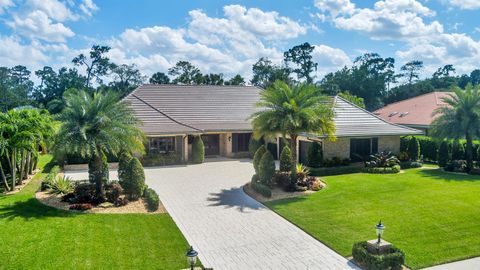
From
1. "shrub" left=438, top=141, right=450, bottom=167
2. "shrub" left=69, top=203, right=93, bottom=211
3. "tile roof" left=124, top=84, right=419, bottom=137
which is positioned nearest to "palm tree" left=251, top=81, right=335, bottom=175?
"tile roof" left=124, top=84, right=419, bottom=137

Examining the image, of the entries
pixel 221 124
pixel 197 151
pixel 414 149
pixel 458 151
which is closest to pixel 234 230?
pixel 197 151

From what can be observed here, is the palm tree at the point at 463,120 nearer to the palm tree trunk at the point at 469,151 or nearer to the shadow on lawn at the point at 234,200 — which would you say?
the palm tree trunk at the point at 469,151

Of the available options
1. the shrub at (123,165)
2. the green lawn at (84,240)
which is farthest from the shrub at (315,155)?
the shrub at (123,165)

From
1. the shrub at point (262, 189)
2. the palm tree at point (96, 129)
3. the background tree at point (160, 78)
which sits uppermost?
the background tree at point (160, 78)

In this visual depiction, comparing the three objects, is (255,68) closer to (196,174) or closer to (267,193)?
(196,174)

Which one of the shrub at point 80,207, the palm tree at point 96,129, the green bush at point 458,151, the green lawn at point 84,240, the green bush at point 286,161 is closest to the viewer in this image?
the green lawn at point 84,240

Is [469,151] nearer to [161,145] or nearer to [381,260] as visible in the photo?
[381,260]

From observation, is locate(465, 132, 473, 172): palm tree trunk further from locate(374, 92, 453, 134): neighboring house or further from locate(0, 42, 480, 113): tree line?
locate(0, 42, 480, 113): tree line
